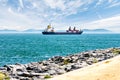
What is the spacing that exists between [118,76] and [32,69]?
2396 centimetres

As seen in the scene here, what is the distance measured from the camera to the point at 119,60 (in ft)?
35.3

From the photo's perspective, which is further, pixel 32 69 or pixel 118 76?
pixel 32 69

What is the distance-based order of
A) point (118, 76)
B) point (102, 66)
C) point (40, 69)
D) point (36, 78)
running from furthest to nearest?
point (40, 69) < point (36, 78) < point (102, 66) < point (118, 76)

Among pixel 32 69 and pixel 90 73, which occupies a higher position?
pixel 90 73

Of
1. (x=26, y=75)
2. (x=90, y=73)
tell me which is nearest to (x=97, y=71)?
(x=90, y=73)

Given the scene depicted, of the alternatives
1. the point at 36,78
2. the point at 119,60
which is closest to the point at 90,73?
the point at 119,60

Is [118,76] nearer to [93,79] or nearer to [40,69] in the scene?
[93,79]

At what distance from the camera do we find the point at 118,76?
31.8 feet

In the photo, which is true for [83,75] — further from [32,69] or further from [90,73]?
[32,69]

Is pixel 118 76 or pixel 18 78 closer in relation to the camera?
pixel 118 76

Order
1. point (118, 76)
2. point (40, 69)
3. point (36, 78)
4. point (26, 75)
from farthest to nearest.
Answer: point (40, 69), point (26, 75), point (36, 78), point (118, 76)

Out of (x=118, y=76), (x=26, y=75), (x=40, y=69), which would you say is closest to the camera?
(x=118, y=76)

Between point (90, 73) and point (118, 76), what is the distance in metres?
0.77

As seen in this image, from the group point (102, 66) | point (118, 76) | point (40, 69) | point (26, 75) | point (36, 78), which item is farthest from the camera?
point (40, 69)
